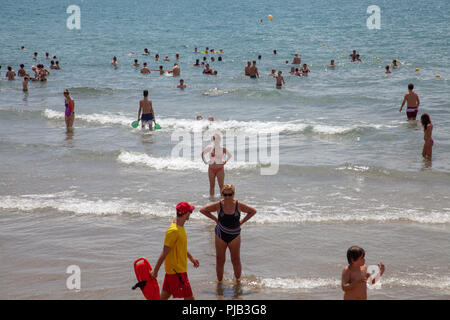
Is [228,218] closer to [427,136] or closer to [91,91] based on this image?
[427,136]

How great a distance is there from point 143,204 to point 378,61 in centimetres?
2552

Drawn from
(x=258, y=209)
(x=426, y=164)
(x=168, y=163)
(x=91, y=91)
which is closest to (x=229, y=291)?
(x=258, y=209)

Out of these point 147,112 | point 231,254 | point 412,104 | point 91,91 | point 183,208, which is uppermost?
point 91,91

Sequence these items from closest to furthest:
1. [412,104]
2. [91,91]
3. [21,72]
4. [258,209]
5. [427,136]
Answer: [258,209] < [427,136] < [412,104] < [91,91] < [21,72]

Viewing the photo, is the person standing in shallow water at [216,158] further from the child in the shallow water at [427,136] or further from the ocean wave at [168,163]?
the child in the shallow water at [427,136]

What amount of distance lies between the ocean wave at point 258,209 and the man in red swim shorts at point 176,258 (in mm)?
3484

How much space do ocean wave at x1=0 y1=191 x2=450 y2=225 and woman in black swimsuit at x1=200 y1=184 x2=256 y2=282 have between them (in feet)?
8.47

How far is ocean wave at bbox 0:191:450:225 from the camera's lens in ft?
29.7

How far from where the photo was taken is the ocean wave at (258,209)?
9039mm

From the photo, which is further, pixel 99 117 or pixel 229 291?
Result: pixel 99 117

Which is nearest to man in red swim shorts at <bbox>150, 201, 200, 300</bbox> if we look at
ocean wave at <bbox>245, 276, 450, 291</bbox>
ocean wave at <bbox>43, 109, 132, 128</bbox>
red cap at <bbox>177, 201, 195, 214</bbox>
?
red cap at <bbox>177, 201, 195, 214</bbox>

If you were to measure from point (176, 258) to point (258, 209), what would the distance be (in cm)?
430

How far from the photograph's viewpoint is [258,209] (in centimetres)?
968

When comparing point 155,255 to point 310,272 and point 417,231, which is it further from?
point 417,231
